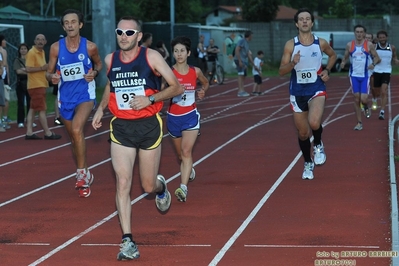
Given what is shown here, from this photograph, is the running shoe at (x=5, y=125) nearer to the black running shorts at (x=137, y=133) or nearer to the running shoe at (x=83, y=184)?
the running shoe at (x=83, y=184)

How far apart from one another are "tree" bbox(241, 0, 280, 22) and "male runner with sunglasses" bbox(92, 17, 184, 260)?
215 feet

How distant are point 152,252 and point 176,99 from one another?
125 inches

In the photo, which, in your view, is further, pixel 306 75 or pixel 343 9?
pixel 343 9

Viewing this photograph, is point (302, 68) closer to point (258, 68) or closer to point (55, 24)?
point (258, 68)

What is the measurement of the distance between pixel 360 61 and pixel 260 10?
55493mm

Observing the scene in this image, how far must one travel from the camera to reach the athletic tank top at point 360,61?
18.8m

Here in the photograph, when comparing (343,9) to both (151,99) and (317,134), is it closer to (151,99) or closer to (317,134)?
(317,134)

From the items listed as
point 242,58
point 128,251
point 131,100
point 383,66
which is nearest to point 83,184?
point 131,100

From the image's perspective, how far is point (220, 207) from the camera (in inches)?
415

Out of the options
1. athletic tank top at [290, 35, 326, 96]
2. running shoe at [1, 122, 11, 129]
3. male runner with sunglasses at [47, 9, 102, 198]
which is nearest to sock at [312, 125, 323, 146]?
athletic tank top at [290, 35, 326, 96]

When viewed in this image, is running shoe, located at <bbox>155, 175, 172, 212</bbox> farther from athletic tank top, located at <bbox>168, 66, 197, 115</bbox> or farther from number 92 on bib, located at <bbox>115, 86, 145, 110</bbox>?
athletic tank top, located at <bbox>168, 66, 197, 115</bbox>

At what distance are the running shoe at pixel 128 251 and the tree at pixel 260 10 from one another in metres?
66.4

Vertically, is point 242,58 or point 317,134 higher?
point 317,134

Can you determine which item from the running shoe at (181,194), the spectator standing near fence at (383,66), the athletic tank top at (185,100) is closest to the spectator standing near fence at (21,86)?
the spectator standing near fence at (383,66)
